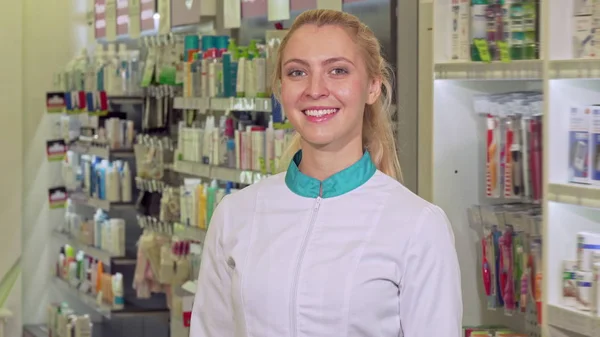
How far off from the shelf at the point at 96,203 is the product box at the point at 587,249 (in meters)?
4.97

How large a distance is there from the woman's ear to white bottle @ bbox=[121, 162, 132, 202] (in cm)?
564

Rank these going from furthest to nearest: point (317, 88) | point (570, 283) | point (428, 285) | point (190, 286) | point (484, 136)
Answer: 1. point (190, 286)
2. point (484, 136)
3. point (570, 283)
4. point (317, 88)
5. point (428, 285)

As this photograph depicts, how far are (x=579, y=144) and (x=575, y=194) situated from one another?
0.16 meters

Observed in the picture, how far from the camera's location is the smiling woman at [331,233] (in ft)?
6.50

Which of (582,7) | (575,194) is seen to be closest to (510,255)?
(575,194)

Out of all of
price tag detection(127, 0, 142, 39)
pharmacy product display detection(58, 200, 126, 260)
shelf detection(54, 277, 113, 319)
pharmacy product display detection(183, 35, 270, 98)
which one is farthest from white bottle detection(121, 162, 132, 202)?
pharmacy product display detection(183, 35, 270, 98)

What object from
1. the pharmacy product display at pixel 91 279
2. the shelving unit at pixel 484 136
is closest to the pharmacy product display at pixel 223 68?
the shelving unit at pixel 484 136

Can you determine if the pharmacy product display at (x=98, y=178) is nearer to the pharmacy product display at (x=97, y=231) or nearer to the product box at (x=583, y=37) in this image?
the pharmacy product display at (x=97, y=231)

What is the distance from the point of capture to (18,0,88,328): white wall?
897 cm

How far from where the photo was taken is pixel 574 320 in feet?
10.4

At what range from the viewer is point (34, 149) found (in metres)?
9.04

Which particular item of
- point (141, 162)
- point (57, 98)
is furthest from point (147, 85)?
point (57, 98)

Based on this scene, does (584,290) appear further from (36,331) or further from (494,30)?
(36,331)

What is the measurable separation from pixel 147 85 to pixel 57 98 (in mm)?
1806
